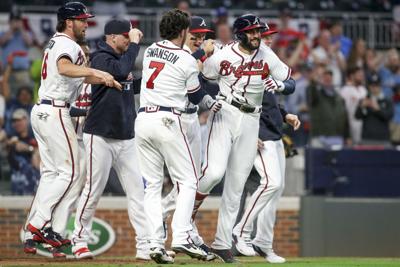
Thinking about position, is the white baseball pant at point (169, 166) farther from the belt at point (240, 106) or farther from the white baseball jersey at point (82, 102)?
the white baseball jersey at point (82, 102)

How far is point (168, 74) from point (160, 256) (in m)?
1.57

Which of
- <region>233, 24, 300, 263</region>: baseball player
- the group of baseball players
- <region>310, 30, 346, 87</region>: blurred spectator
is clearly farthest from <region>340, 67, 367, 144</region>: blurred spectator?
the group of baseball players

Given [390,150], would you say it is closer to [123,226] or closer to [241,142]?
[123,226]

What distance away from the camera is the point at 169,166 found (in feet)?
33.9

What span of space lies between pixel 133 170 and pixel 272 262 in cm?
160

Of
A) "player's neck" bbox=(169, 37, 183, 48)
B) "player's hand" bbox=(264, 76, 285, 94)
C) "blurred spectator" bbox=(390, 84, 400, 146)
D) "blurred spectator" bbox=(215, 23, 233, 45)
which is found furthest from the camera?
"blurred spectator" bbox=(215, 23, 233, 45)

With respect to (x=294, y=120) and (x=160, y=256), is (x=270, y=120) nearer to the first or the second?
(x=294, y=120)

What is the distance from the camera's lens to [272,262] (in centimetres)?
1131

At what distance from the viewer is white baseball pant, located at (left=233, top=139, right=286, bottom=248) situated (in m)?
11.6

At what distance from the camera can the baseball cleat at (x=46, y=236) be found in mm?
10867

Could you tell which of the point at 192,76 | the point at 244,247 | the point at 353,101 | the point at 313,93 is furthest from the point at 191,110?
the point at 353,101

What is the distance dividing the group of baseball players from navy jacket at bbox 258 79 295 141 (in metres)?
0.49

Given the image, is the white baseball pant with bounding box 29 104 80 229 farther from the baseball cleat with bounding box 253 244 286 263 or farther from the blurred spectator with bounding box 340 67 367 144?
the blurred spectator with bounding box 340 67 367 144

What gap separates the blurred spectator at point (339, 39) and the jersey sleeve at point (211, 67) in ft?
28.0
